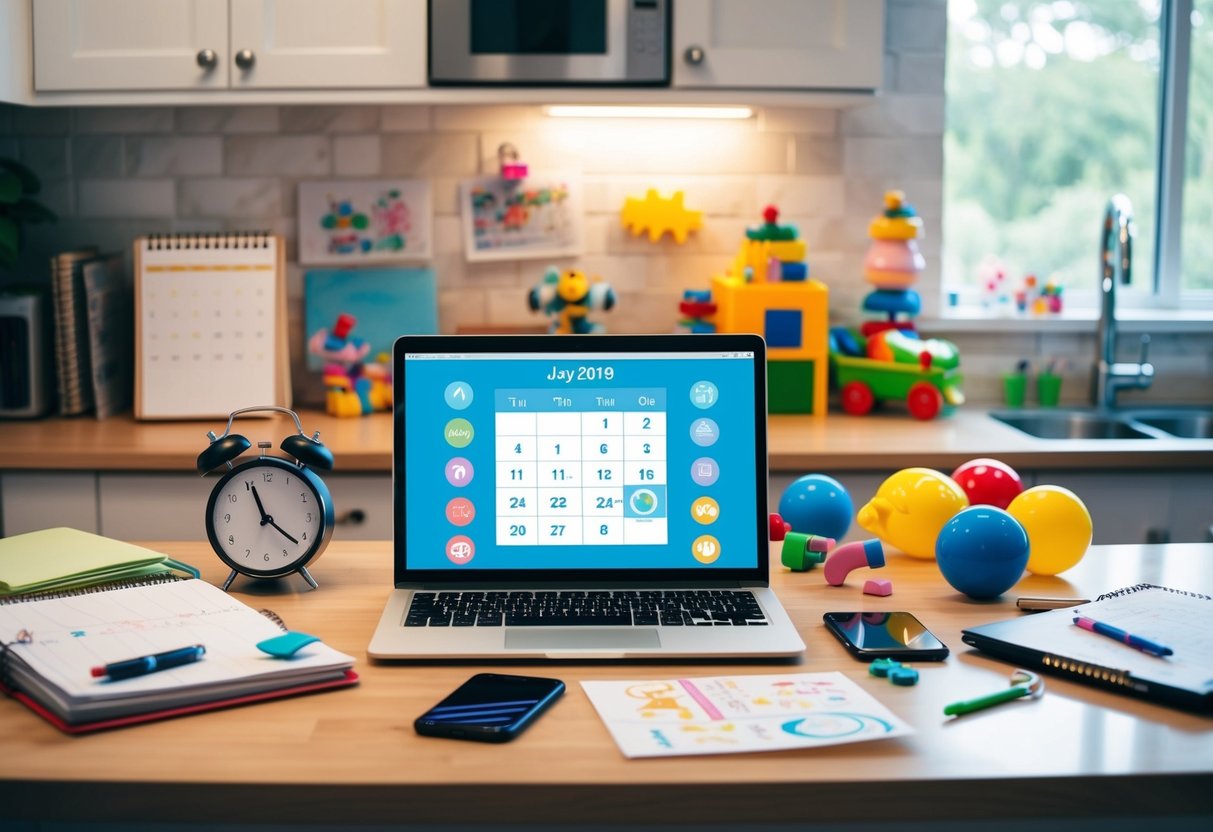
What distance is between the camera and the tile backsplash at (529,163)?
309 cm

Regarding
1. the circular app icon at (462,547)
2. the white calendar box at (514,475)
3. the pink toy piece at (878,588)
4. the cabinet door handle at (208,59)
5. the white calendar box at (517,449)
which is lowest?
the pink toy piece at (878,588)

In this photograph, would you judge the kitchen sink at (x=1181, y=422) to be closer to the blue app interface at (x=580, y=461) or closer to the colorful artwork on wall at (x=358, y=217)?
the colorful artwork on wall at (x=358, y=217)

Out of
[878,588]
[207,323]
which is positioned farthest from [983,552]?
[207,323]

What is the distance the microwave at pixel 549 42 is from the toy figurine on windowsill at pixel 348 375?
65 centimetres

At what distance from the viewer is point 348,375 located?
305 centimetres

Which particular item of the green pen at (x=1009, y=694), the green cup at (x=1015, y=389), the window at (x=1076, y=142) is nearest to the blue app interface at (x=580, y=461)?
the green pen at (x=1009, y=694)

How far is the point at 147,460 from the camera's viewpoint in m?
2.53

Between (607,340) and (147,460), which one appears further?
(147,460)

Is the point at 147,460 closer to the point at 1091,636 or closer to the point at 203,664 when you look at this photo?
the point at 203,664

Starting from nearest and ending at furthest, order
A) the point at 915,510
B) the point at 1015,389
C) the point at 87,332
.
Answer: the point at 915,510
the point at 87,332
the point at 1015,389

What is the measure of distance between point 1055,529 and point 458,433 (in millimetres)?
720

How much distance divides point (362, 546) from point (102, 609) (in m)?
0.44

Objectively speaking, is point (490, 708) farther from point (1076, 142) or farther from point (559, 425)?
point (1076, 142)

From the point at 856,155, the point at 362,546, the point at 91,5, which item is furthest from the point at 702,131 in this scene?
the point at 362,546
